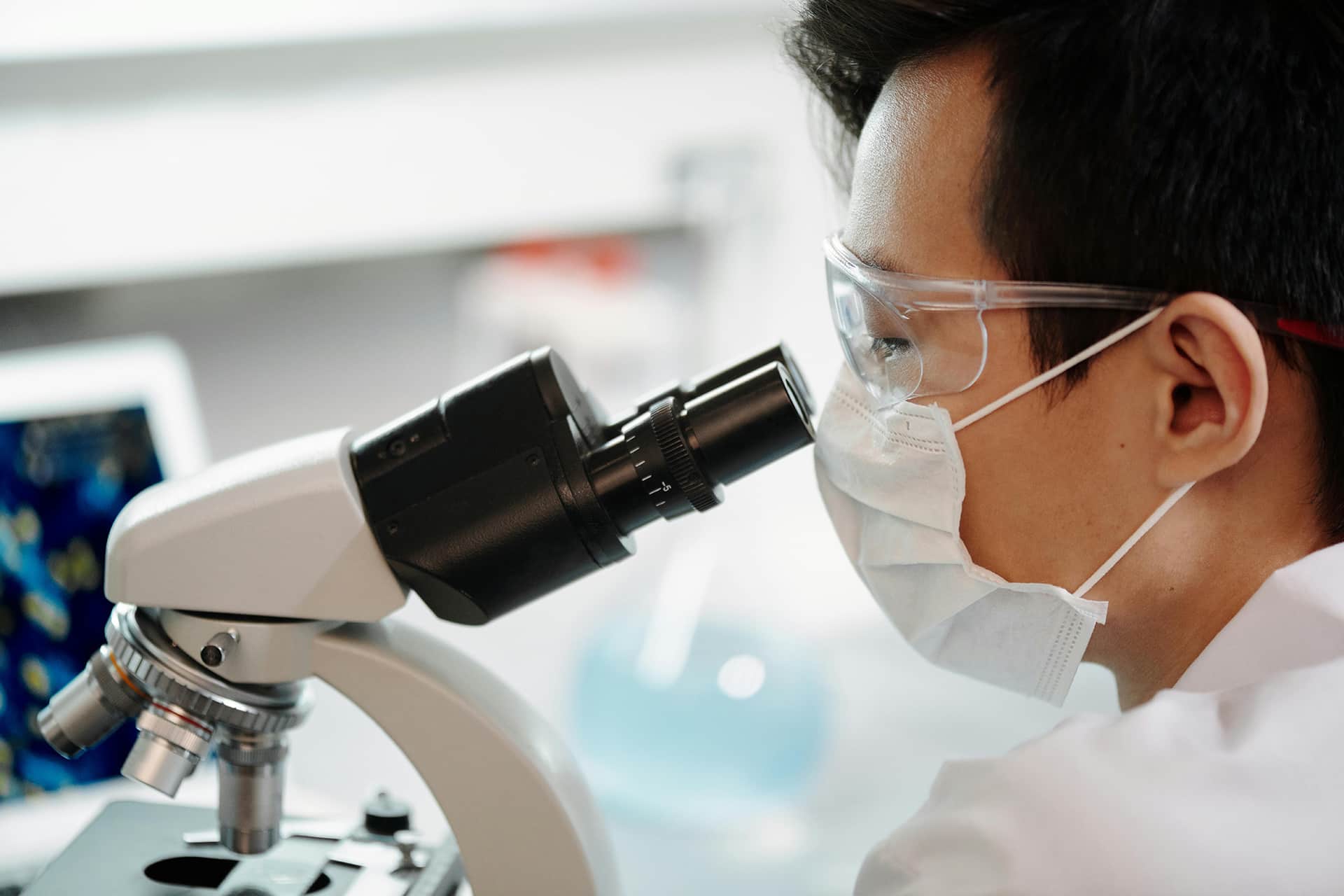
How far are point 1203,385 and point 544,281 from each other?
133 centimetres

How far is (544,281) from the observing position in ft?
6.12

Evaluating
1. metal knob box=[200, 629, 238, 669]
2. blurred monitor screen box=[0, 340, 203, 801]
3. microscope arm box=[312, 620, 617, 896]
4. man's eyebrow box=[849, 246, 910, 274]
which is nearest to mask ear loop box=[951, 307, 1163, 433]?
man's eyebrow box=[849, 246, 910, 274]

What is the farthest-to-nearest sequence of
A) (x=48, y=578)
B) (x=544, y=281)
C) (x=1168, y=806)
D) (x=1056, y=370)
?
(x=544, y=281) → (x=48, y=578) → (x=1056, y=370) → (x=1168, y=806)

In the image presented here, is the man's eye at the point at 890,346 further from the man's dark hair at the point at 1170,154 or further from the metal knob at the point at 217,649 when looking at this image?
the metal knob at the point at 217,649

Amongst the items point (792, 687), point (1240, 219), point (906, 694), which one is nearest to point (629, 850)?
point (792, 687)

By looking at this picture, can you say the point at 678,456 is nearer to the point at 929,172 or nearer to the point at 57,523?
the point at 929,172

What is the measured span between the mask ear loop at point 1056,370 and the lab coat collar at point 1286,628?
174mm

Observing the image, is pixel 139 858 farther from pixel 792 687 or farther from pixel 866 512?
pixel 792 687

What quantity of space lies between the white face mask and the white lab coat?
10cm

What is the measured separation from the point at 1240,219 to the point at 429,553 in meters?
0.49

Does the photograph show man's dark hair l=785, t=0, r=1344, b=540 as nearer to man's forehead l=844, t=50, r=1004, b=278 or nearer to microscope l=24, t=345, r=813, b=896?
man's forehead l=844, t=50, r=1004, b=278

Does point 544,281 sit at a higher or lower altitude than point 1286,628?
higher

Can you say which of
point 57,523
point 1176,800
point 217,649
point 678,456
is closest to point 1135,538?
point 1176,800

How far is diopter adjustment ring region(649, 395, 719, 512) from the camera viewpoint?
68cm
